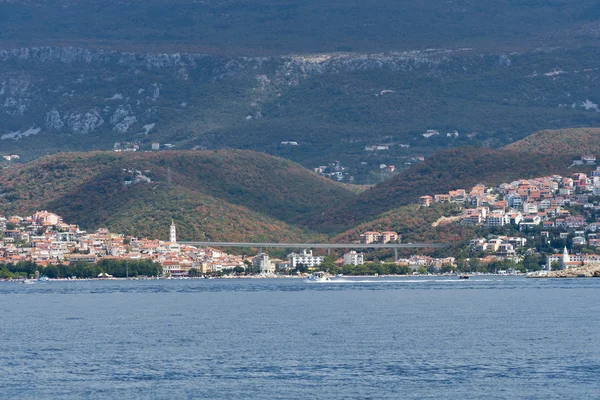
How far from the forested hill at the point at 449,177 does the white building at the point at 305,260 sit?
21.7 metres

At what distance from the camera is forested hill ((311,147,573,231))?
615 ft

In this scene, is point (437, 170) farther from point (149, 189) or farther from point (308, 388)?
point (308, 388)

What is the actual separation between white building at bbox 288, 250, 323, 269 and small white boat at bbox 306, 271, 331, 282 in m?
13.0

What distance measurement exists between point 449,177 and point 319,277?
56.2 m

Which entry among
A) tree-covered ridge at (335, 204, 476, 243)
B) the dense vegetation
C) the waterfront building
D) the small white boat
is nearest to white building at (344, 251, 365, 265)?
tree-covered ridge at (335, 204, 476, 243)

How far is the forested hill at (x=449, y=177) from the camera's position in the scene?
188m

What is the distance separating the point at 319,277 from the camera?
A: 139875 millimetres

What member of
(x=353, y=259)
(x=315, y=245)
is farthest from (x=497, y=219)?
(x=315, y=245)

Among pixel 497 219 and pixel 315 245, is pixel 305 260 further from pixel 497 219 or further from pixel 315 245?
pixel 497 219

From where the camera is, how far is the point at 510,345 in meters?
64.7

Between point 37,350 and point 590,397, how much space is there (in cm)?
2447

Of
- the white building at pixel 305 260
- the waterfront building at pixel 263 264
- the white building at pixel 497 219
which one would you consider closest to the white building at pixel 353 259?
the white building at pixel 305 260

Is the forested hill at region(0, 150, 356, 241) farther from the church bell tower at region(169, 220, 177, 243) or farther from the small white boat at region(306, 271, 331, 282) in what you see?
the small white boat at region(306, 271, 331, 282)

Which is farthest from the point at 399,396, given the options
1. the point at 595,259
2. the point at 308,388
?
the point at 595,259
